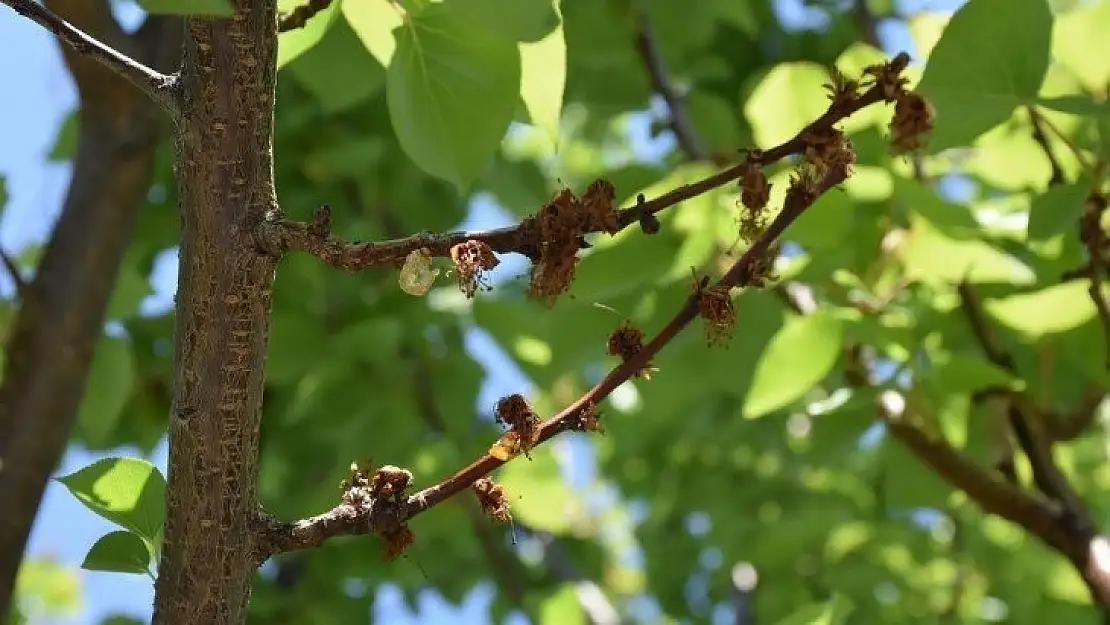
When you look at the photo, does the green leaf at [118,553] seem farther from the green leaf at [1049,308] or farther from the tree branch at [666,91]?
the tree branch at [666,91]

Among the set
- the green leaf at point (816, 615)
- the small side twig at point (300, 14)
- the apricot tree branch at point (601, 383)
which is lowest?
the green leaf at point (816, 615)

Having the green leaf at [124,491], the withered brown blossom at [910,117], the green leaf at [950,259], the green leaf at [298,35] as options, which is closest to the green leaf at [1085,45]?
the green leaf at [950,259]

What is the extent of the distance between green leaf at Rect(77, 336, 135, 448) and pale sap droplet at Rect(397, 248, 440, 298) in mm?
608

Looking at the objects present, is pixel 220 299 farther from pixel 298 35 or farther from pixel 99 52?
pixel 298 35

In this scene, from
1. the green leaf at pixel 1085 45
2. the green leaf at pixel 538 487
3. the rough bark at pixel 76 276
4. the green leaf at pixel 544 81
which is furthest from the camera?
the green leaf at pixel 538 487

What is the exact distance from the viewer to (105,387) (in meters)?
0.85

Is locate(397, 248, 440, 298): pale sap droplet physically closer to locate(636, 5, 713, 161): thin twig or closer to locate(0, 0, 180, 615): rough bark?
locate(0, 0, 180, 615): rough bark

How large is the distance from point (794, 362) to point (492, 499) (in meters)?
0.26

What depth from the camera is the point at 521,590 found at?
118cm

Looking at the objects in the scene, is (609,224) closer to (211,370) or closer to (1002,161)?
(211,370)

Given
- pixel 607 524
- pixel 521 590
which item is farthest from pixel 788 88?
pixel 607 524

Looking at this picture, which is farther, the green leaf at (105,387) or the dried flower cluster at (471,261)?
the green leaf at (105,387)

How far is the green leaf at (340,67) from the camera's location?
58 cm

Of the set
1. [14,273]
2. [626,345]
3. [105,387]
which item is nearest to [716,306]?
[626,345]
